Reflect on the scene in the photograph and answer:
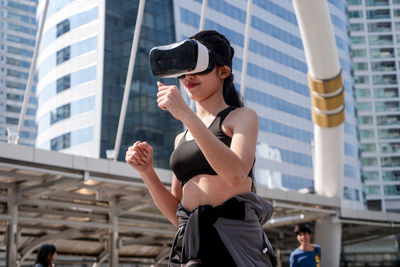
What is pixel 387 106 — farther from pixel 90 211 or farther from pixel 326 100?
pixel 326 100

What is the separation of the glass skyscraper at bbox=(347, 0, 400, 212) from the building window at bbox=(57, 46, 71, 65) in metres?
50.9

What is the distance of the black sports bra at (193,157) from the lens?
6.91 ft

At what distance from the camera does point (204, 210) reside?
2.01m

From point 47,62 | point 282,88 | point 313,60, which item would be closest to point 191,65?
point 313,60

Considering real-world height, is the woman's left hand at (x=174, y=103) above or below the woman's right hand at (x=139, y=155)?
above

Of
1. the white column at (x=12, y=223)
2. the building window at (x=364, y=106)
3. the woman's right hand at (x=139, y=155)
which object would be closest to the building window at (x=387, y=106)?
the building window at (x=364, y=106)

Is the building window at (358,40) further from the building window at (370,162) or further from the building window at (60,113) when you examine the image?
the building window at (60,113)

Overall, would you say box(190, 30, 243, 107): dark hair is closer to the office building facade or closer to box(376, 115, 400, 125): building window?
the office building facade

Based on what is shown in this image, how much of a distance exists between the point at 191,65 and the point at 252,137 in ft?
1.05

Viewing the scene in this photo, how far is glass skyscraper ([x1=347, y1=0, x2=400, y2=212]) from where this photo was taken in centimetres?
8550

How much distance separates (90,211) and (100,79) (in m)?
28.1

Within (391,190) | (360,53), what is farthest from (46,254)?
(360,53)

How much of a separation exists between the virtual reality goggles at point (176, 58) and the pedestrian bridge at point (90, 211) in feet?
32.7

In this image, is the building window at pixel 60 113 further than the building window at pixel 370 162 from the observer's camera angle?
No
